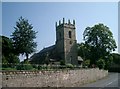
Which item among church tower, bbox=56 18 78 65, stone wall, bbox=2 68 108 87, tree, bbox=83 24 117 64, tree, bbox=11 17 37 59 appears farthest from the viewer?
church tower, bbox=56 18 78 65

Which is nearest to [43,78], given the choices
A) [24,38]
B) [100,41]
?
[24,38]

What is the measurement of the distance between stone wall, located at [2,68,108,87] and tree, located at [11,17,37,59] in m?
17.6

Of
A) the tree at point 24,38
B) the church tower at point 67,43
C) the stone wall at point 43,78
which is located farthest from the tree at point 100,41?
the stone wall at point 43,78

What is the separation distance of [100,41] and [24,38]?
2388cm

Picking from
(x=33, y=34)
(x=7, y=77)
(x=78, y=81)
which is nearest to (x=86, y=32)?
(x=33, y=34)

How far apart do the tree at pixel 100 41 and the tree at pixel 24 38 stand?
20.0 metres

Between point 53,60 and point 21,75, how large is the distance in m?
46.9

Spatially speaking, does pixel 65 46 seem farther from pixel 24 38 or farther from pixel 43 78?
pixel 43 78

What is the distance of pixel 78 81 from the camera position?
28.8m

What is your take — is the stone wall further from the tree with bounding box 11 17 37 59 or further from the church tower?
the church tower

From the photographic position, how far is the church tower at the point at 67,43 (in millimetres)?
67125

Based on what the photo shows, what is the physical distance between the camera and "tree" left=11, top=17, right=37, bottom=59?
45.9m

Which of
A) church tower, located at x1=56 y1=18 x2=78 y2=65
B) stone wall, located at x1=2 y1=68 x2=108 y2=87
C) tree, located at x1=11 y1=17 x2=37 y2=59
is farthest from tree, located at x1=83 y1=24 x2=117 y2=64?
stone wall, located at x1=2 y1=68 x2=108 y2=87

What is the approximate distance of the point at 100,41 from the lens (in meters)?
63.7
